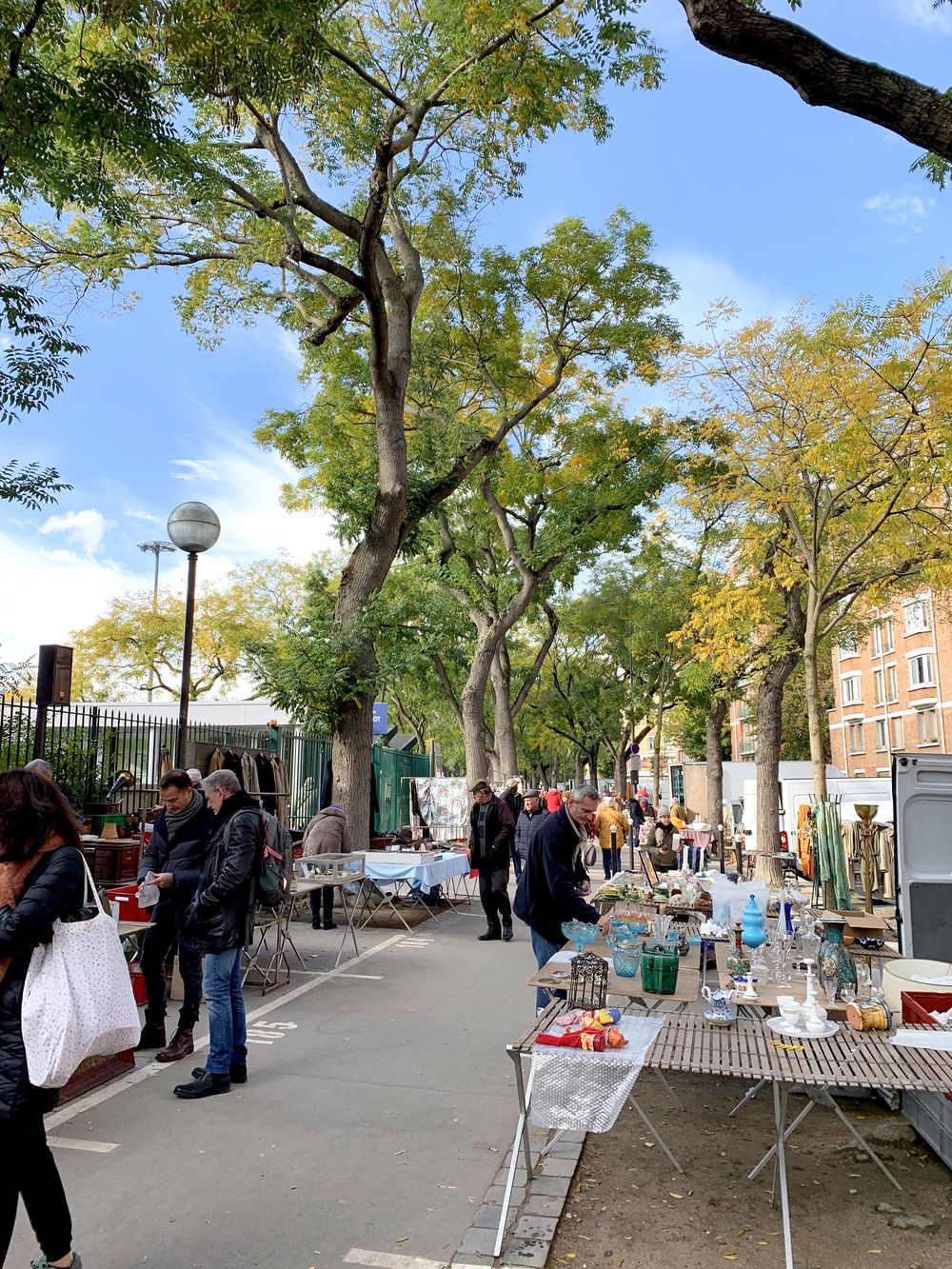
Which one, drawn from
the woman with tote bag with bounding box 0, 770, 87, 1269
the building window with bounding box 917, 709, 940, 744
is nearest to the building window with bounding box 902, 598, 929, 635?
the building window with bounding box 917, 709, 940, 744

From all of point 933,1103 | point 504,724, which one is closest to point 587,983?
point 933,1103

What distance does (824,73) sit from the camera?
562 cm

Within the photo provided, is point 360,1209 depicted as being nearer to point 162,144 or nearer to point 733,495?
point 162,144

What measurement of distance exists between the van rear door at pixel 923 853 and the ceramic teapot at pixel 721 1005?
276 centimetres

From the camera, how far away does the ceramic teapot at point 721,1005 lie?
4508mm

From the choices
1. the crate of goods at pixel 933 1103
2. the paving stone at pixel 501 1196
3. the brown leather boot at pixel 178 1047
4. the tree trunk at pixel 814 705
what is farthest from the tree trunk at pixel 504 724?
the paving stone at pixel 501 1196

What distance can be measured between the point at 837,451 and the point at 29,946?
12.7 metres

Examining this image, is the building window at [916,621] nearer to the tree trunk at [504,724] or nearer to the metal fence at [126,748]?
the tree trunk at [504,724]

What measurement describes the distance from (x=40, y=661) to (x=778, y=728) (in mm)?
14086

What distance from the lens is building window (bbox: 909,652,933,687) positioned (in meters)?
41.1

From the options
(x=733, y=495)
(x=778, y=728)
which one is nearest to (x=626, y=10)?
(x=733, y=495)

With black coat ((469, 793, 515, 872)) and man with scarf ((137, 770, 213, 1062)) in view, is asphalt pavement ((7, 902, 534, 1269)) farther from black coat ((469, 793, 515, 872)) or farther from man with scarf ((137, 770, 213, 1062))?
black coat ((469, 793, 515, 872))

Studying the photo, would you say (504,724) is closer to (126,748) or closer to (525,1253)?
(126,748)

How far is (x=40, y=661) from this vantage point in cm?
1034
